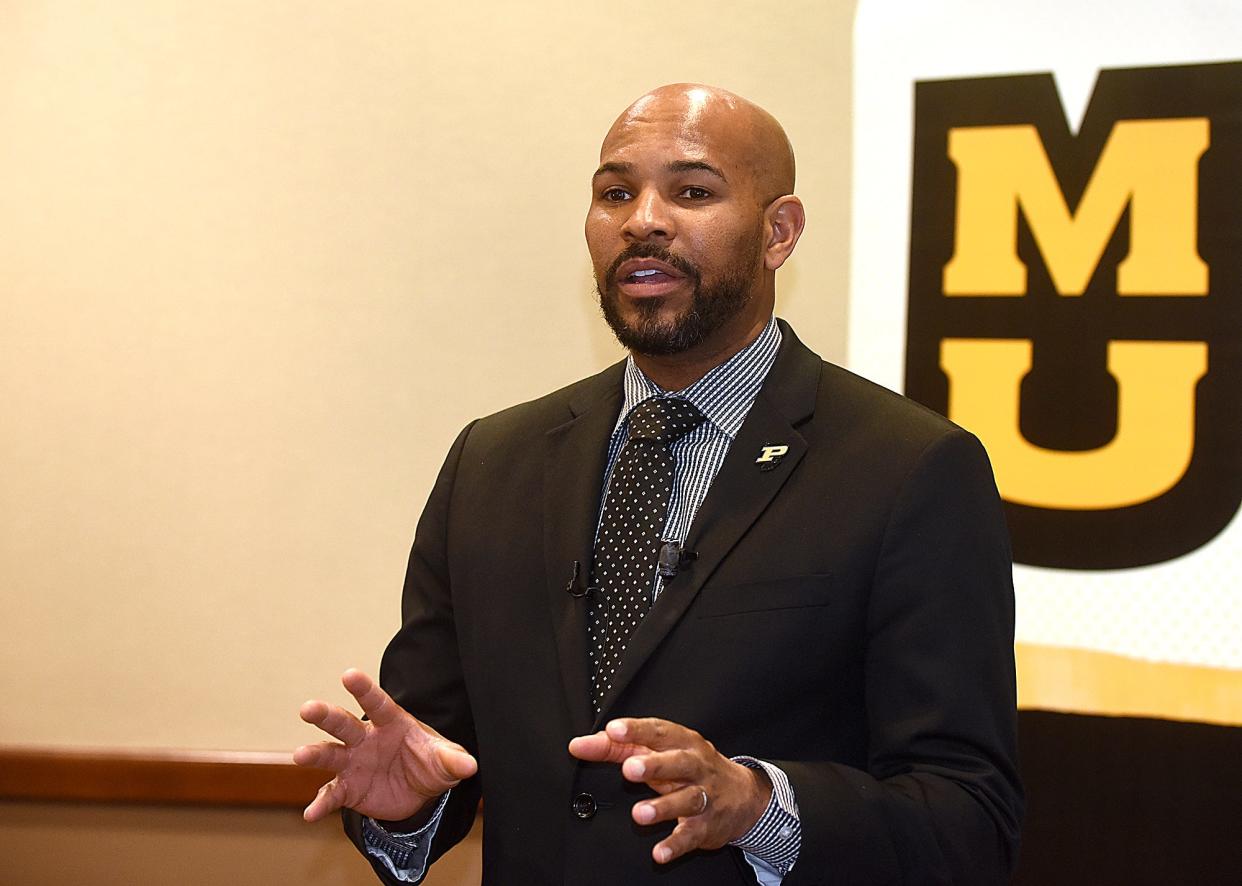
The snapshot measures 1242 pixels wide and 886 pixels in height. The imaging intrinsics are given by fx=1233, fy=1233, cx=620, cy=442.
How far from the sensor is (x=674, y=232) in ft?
5.47

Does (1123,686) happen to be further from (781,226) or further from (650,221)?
(650,221)

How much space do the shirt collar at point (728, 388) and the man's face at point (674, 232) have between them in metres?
0.05

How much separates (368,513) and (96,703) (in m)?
0.81

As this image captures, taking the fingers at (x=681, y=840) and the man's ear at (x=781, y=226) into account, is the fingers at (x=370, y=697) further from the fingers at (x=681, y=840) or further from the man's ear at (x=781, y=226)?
the man's ear at (x=781, y=226)

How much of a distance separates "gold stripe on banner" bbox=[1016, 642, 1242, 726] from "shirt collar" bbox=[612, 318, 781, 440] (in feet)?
3.93

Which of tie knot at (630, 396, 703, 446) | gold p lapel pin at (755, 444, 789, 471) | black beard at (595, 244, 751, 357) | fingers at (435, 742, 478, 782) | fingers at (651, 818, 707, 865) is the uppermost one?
black beard at (595, 244, 751, 357)

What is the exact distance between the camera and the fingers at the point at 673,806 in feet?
3.63

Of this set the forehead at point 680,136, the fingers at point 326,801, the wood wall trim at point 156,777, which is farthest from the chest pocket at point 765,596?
the wood wall trim at point 156,777

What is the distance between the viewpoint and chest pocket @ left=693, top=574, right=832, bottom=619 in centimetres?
148

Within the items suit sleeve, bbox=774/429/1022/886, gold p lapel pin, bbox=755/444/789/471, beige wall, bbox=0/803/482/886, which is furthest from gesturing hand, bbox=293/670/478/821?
beige wall, bbox=0/803/482/886

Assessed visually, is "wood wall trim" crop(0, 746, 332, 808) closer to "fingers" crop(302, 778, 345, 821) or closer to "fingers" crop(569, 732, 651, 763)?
"fingers" crop(302, 778, 345, 821)

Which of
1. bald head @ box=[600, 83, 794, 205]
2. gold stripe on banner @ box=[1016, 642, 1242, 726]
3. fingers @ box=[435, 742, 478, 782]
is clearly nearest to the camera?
fingers @ box=[435, 742, 478, 782]

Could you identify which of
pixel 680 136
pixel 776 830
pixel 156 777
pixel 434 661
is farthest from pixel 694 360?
pixel 156 777

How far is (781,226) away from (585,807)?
863mm
